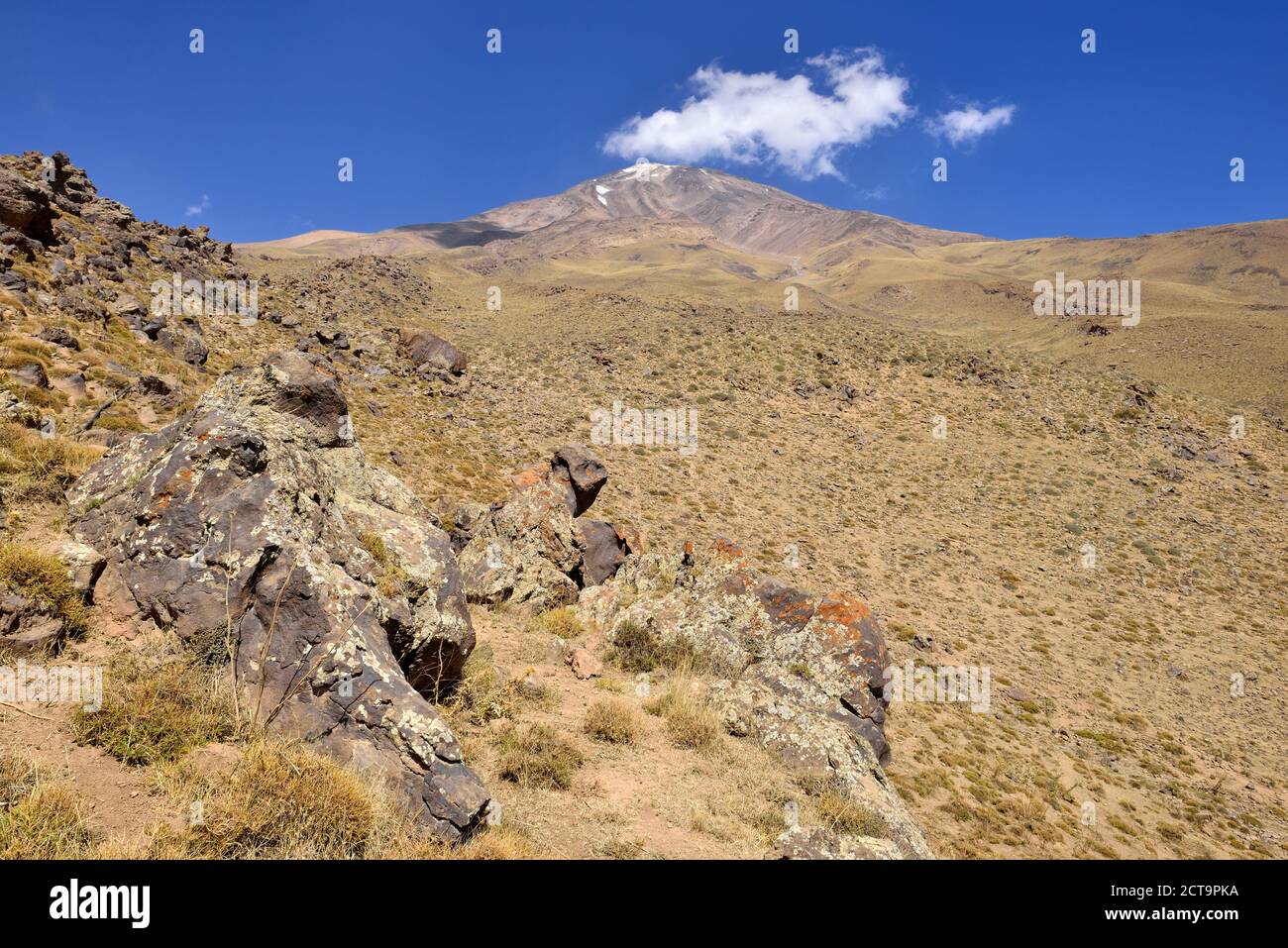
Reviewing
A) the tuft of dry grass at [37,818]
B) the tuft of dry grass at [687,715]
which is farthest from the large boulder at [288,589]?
the tuft of dry grass at [687,715]

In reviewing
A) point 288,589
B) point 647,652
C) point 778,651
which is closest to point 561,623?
point 647,652

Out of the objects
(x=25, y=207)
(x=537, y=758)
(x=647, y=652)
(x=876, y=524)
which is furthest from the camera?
(x=876, y=524)

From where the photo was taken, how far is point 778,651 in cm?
1026

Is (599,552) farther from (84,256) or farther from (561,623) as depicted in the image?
(84,256)

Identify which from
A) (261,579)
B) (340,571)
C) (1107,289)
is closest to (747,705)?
(340,571)

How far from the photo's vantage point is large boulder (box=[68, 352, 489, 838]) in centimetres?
432

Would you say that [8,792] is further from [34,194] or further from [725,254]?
[725,254]

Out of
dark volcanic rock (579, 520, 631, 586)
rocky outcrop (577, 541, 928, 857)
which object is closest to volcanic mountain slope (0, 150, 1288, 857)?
rocky outcrop (577, 541, 928, 857)

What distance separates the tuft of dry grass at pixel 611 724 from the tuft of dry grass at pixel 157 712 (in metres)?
3.44

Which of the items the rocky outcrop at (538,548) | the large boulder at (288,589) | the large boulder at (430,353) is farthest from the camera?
the large boulder at (430,353)

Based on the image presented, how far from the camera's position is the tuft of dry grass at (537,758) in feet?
17.1

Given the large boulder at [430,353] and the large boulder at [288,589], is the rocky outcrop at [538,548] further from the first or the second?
the large boulder at [430,353]

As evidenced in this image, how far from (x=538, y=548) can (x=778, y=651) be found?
5183 millimetres

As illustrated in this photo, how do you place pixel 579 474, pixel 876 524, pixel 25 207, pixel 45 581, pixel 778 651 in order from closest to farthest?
1. pixel 45 581
2. pixel 778 651
3. pixel 579 474
4. pixel 25 207
5. pixel 876 524
